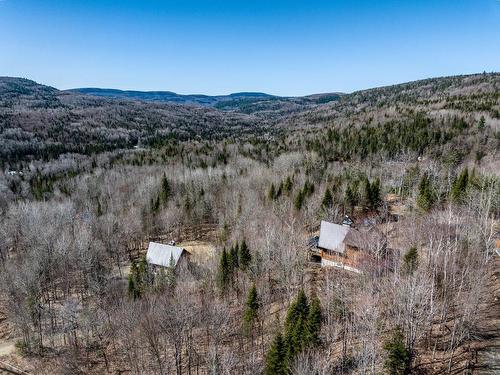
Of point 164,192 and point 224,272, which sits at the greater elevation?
point 164,192

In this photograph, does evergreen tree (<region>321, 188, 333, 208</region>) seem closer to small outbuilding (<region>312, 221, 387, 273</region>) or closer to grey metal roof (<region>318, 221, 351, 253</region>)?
small outbuilding (<region>312, 221, 387, 273</region>)

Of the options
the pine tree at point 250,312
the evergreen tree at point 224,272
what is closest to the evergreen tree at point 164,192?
the evergreen tree at point 224,272

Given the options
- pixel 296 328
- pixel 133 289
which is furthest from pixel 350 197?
pixel 133 289

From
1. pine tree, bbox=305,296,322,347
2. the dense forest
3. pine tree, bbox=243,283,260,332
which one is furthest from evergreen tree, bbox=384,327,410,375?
pine tree, bbox=243,283,260,332

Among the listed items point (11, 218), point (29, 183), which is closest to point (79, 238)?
point (11, 218)

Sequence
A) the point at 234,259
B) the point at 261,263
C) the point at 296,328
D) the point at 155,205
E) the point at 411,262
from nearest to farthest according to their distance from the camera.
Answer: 1. the point at 296,328
2. the point at 411,262
3. the point at 261,263
4. the point at 234,259
5. the point at 155,205

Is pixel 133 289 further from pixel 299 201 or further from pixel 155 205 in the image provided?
pixel 155 205

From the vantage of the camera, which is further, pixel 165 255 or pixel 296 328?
pixel 165 255
